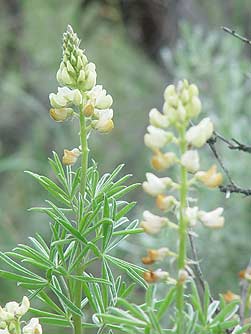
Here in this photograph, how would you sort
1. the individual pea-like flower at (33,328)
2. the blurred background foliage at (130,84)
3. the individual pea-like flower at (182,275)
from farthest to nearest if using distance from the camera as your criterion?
1. the blurred background foliage at (130,84)
2. the individual pea-like flower at (33,328)
3. the individual pea-like flower at (182,275)

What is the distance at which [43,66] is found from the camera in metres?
5.64

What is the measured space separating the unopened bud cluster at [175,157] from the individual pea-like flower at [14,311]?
5.8 inches

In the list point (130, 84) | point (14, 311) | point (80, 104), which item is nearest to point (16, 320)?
point (14, 311)

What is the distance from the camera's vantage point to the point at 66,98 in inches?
29.4

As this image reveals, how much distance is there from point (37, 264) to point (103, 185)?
126 millimetres

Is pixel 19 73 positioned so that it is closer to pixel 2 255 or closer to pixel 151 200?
pixel 151 200

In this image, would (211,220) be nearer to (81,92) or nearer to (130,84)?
(81,92)

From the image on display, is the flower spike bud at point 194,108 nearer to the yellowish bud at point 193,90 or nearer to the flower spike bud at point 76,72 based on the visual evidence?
the yellowish bud at point 193,90

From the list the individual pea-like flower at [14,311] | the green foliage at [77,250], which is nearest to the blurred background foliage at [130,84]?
the green foliage at [77,250]

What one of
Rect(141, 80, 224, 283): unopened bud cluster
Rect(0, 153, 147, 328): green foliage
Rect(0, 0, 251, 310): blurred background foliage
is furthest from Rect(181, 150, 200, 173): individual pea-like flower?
Rect(0, 0, 251, 310): blurred background foliage

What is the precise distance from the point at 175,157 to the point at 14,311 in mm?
229

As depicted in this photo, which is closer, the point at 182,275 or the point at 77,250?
the point at 182,275

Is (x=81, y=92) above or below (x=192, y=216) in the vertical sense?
above

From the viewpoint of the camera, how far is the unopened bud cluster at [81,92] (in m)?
0.74
